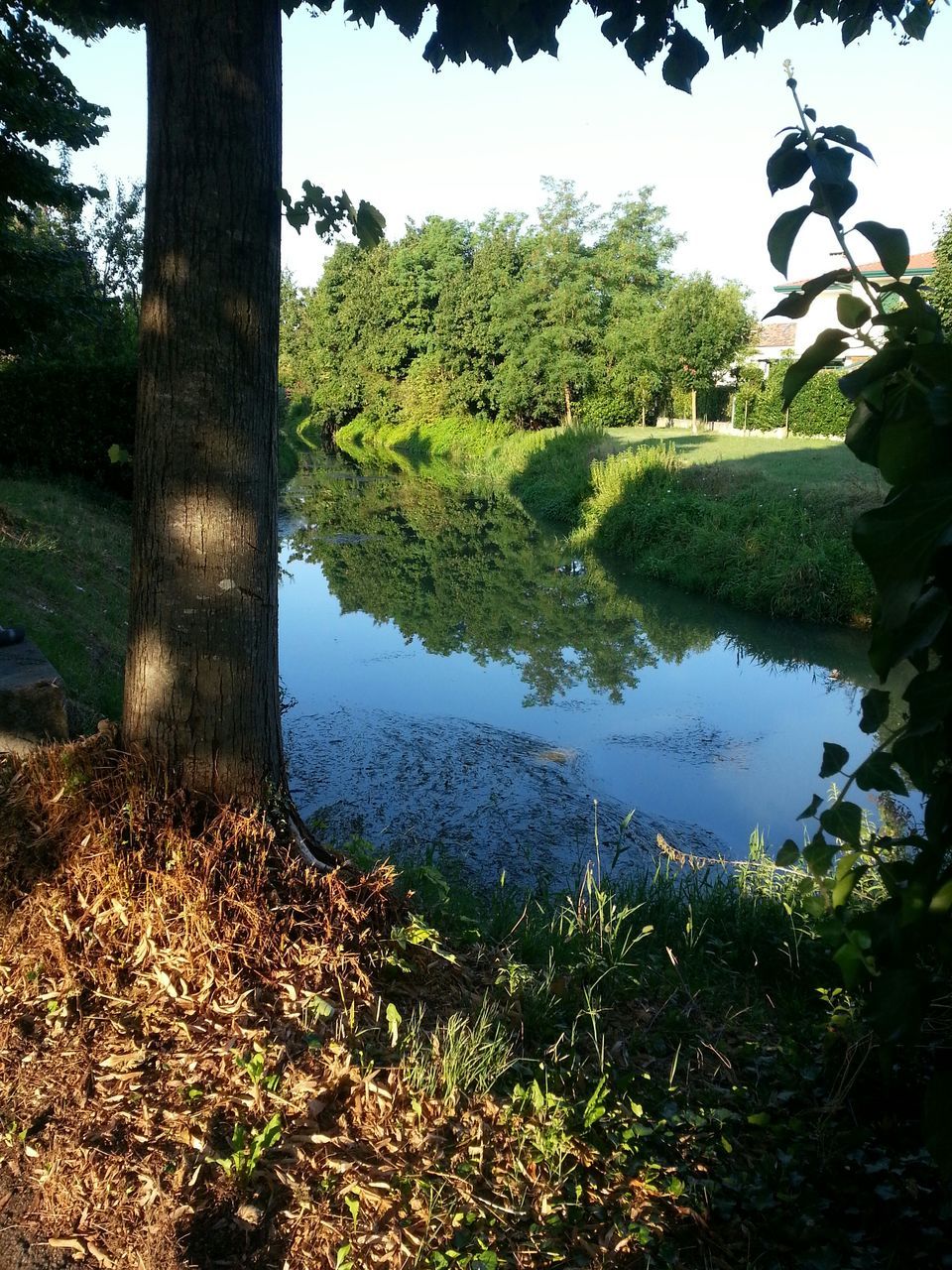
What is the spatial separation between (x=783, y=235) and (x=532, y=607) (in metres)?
13.5

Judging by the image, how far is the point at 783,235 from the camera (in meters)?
1.66

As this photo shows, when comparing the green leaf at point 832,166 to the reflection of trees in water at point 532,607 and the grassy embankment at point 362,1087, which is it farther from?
the reflection of trees in water at point 532,607

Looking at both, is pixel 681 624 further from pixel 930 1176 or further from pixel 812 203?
pixel 812 203

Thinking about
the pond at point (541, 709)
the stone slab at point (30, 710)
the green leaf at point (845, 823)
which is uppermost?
the green leaf at point (845, 823)

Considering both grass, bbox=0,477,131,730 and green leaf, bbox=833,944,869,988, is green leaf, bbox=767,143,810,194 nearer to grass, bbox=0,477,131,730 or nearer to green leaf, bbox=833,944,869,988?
green leaf, bbox=833,944,869,988

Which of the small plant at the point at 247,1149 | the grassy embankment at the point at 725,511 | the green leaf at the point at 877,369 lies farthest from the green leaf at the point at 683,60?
the grassy embankment at the point at 725,511

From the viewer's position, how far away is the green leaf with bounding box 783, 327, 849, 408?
1.62 metres

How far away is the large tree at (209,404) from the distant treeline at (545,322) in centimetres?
3779

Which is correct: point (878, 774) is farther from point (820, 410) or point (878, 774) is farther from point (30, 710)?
point (820, 410)

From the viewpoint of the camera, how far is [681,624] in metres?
14.6

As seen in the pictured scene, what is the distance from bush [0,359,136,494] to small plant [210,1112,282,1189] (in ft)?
45.3

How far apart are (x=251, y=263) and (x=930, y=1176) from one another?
10.9ft

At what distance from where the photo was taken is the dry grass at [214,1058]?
91.3 inches

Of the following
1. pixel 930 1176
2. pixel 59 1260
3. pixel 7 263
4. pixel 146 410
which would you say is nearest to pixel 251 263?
pixel 146 410
